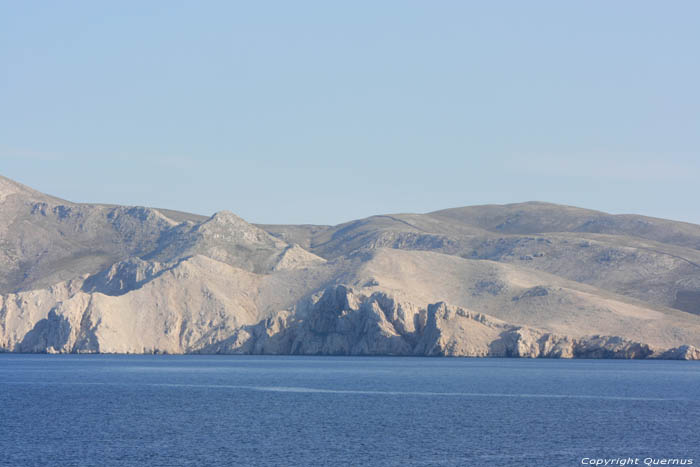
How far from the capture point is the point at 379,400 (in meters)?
108

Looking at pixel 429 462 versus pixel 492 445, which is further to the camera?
pixel 492 445

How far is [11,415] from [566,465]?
54.5 metres

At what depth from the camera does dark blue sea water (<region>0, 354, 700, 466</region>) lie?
70.0 meters

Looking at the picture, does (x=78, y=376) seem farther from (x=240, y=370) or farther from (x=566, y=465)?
(x=566, y=465)

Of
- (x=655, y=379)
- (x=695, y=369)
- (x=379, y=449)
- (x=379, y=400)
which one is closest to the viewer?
(x=379, y=449)

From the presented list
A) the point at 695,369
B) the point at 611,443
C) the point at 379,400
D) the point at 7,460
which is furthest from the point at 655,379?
the point at 7,460

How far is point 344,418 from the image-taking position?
91188 millimetres

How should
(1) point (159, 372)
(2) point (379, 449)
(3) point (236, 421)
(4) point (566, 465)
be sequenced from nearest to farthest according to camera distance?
(4) point (566, 465)
(2) point (379, 449)
(3) point (236, 421)
(1) point (159, 372)

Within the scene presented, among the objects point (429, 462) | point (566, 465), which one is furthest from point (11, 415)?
point (566, 465)

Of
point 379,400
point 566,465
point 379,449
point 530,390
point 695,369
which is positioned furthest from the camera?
point 695,369

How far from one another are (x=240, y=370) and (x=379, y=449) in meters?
93.4

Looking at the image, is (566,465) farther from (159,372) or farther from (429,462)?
(159,372)

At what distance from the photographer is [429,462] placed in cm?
6694

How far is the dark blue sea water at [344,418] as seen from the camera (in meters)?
70.0
